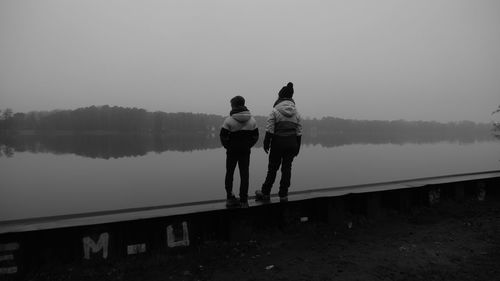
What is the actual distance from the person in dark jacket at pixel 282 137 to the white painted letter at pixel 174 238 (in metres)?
1.46

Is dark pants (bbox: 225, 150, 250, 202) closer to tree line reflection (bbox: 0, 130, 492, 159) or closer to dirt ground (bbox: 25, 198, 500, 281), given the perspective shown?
dirt ground (bbox: 25, 198, 500, 281)

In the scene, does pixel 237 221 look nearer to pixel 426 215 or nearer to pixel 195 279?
pixel 195 279

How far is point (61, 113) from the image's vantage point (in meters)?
141

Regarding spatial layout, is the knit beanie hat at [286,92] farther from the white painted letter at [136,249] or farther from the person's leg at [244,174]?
the white painted letter at [136,249]

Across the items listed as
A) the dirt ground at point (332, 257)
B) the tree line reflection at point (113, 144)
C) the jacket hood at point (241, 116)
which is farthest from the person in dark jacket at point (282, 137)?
the tree line reflection at point (113, 144)

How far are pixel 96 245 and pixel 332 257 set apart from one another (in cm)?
343

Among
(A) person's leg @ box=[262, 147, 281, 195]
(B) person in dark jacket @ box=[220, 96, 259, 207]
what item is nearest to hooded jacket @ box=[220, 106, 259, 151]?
(B) person in dark jacket @ box=[220, 96, 259, 207]

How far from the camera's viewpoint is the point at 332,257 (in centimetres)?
468

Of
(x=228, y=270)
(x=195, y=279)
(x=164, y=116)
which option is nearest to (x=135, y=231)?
(x=195, y=279)

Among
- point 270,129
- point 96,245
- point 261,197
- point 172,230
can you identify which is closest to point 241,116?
point 270,129

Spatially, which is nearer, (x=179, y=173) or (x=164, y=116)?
(x=179, y=173)

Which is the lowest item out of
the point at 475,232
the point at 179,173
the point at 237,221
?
the point at 179,173

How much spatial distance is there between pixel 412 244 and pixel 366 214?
1193 millimetres

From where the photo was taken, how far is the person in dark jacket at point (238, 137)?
5312 millimetres
